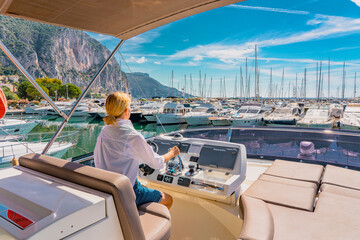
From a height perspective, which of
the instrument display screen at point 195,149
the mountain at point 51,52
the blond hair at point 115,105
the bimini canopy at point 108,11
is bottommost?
the instrument display screen at point 195,149

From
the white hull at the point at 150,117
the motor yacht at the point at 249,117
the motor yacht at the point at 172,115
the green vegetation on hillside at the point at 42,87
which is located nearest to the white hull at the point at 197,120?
the motor yacht at the point at 172,115

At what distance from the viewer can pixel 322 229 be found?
5.02ft

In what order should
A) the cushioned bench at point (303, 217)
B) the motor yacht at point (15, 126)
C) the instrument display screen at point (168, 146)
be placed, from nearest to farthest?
the cushioned bench at point (303, 217) → the instrument display screen at point (168, 146) → the motor yacht at point (15, 126)

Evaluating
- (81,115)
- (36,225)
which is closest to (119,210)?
(36,225)

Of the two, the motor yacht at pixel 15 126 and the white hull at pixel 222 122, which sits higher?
the motor yacht at pixel 15 126

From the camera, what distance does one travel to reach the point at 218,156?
2.76 metres

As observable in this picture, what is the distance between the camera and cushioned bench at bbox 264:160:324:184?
97.3 inches

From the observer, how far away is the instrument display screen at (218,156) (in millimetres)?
2686

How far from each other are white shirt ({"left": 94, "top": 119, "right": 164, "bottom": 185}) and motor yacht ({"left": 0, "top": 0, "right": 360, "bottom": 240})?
0.24m

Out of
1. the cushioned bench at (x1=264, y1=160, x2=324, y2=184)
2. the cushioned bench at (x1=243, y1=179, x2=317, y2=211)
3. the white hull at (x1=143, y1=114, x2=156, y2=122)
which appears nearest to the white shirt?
the cushioned bench at (x1=243, y1=179, x2=317, y2=211)

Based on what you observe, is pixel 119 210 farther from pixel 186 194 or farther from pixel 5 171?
pixel 186 194

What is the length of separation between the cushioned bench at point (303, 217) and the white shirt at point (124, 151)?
80 cm

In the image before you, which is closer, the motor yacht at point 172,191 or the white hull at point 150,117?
the motor yacht at point 172,191

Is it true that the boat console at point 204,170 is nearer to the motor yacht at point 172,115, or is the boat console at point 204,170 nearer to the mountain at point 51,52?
the motor yacht at point 172,115
